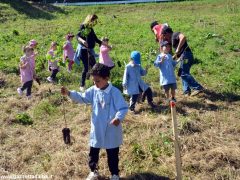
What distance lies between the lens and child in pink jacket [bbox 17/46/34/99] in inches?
371

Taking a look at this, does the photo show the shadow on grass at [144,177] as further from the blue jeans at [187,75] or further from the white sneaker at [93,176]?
the blue jeans at [187,75]

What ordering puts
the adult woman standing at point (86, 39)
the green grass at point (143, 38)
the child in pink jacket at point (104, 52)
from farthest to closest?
1. the green grass at point (143, 38)
2. the child in pink jacket at point (104, 52)
3. the adult woman standing at point (86, 39)

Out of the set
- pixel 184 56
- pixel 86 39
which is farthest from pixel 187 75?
pixel 86 39

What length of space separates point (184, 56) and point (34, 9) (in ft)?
66.7

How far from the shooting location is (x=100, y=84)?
213 inches

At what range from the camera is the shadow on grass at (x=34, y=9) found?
2603 centimetres

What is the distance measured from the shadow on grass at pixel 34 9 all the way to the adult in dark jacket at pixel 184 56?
17.9 metres

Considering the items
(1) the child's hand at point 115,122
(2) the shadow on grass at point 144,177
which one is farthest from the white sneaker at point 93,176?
(1) the child's hand at point 115,122

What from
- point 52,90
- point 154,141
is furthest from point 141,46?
point 154,141

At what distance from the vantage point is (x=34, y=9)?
27.5 meters

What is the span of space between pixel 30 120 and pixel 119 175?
2836 mm

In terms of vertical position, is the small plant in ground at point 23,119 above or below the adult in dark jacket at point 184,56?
below

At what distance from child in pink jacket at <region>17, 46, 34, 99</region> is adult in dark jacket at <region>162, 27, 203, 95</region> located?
322 centimetres

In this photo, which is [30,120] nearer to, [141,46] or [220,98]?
[220,98]
